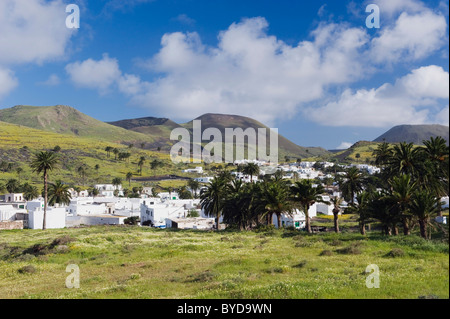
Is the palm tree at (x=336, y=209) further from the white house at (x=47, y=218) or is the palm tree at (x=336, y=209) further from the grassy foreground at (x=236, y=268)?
the white house at (x=47, y=218)

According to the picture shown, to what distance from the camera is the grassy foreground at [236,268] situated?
15672 millimetres

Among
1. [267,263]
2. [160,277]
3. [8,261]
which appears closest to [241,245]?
[267,263]

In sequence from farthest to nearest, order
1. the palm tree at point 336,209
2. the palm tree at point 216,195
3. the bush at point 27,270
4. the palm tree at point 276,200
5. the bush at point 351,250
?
the palm tree at point 216,195 → the palm tree at point 276,200 → the palm tree at point 336,209 → the bush at point 27,270 → the bush at point 351,250

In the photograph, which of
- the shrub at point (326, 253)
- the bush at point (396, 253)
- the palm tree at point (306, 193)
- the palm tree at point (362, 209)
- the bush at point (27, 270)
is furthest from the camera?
the palm tree at point (306, 193)

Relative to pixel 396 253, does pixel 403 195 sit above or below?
above

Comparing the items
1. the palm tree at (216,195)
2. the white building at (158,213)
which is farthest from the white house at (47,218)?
the palm tree at (216,195)

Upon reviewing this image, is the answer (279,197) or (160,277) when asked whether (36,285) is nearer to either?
(160,277)

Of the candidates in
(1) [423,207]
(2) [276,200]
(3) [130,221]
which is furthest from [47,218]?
(1) [423,207]

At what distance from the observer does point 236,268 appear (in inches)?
925

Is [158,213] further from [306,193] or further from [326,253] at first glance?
[326,253]

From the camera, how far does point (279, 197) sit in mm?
46906

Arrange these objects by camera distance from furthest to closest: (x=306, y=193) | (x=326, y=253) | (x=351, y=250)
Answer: (x=306, y=193)
(x=326, y=253)
(x=351, y=250)
